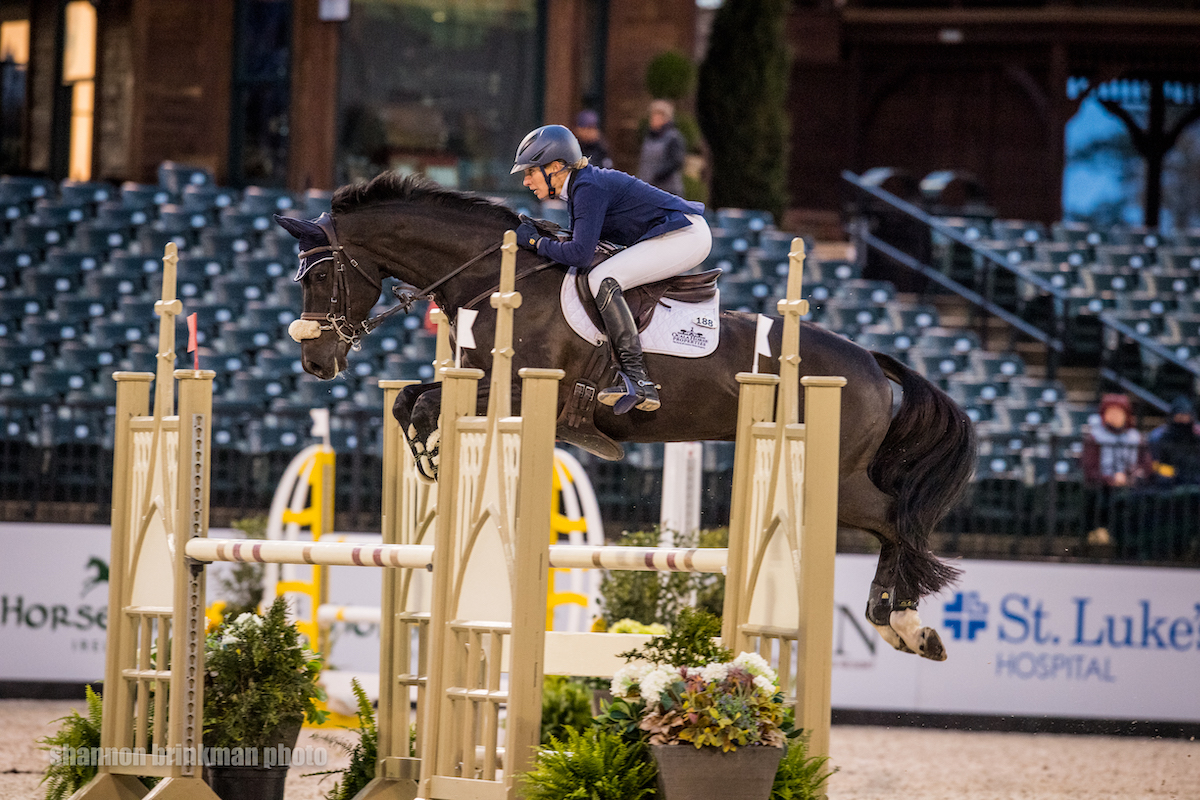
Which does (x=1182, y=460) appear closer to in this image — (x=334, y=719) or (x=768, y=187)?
(x=334, y=719)

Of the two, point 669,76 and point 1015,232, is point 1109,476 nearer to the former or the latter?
point 1015,232

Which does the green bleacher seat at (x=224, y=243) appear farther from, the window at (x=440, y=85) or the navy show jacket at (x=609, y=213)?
the navy show jacket at (x=609, y=213)

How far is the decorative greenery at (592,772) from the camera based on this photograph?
4.01m

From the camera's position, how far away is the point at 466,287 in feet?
18.1

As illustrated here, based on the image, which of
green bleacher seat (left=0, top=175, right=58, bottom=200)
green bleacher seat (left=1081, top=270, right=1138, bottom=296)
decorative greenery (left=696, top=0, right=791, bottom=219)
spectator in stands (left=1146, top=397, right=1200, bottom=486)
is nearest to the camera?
spectator in stands (left=1146, top=397, right=1200, bottom=486)

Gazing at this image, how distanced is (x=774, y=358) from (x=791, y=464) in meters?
1.04

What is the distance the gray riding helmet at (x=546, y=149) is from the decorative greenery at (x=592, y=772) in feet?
6.53

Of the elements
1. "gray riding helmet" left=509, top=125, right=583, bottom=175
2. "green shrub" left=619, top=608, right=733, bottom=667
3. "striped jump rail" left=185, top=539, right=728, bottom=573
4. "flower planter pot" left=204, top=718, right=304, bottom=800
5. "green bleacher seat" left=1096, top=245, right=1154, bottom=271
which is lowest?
"flower planter pot" left=204, top=718, right=304, bottom=800

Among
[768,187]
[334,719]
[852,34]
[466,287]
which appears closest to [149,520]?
[466,287]

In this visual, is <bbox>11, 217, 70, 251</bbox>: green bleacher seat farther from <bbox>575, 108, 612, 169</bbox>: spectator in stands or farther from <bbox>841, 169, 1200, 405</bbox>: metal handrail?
<bbox>841, 169, 1200, 405</bbox>: metal handrail

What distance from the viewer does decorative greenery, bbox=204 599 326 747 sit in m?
5.11

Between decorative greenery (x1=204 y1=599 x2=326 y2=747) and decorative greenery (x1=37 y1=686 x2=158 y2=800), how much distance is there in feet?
1.00

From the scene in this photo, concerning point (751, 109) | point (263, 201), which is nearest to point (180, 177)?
point (263, 201)

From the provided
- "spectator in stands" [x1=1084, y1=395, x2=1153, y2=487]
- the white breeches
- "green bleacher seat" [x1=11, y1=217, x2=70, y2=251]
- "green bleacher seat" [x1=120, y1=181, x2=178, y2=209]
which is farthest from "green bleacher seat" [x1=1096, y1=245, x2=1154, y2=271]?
the white breeches
